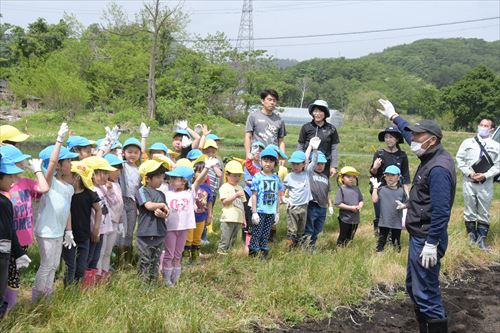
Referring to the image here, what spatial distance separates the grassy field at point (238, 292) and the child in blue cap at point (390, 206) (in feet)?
0.92

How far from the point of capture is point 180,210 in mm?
5621

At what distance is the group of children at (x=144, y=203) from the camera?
14.4 feet

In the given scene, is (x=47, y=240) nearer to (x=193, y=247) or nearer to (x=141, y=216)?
(x=141, y=216)

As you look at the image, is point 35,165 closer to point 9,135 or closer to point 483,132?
point 9,135

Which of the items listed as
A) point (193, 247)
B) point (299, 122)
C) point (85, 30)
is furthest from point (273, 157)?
point (299, 122)

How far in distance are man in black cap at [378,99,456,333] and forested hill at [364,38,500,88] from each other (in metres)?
137

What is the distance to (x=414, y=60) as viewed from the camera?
516 ft

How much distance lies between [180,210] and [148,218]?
0.46 metres

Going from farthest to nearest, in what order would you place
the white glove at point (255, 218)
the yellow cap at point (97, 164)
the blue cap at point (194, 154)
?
the blue cap at point (194, 154) < the white glove at point (255, 218) < the yellow cap at point (97, 164)

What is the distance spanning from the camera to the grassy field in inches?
164

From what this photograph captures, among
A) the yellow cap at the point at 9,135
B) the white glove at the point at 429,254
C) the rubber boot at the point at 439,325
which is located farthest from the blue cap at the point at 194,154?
the rubber boot at the point at 439,325

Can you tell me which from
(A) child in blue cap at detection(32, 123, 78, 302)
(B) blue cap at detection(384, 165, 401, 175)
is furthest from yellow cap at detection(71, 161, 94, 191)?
(B) blue cap at detection(384, 165, 401, 175)

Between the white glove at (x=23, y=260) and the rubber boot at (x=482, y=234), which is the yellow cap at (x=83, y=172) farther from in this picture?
the rubber boot at (x=482, y=234)

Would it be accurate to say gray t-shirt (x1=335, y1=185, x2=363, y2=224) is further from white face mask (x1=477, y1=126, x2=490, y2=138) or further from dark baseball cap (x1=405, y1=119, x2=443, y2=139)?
dark baseball cap (x1=405, y1=119, x2=443, y2=139)
